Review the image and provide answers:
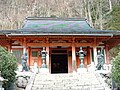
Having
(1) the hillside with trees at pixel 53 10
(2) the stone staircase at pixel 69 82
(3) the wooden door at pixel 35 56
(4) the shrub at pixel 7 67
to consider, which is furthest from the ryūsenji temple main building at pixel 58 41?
(1) the hillside with trees at pixel 53 10

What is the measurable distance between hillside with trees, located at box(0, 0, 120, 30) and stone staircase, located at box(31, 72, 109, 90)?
65.9ft

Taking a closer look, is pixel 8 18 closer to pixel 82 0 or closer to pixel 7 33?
pixel 82 0

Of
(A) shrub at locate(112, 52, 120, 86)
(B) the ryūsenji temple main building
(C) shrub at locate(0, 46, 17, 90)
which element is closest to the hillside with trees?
(B) the ryūsenji temple main building

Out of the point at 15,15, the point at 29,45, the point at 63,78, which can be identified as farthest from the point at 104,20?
the point at 63,78

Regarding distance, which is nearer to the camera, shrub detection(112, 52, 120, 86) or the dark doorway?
shrub detection(112, 52, 120, 86)

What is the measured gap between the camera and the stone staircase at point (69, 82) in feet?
33.4

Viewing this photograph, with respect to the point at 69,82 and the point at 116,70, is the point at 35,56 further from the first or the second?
the point at 116,70

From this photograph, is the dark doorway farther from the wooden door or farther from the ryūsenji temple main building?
the wooden door

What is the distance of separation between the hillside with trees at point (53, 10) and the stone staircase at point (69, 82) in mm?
20092

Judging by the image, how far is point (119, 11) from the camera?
27438 millimetres

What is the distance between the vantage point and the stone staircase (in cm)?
1018

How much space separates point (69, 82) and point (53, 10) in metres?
25.3

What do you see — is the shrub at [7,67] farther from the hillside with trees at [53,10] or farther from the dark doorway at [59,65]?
the hillside with trees at [53,10]

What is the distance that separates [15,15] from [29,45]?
1972cm
